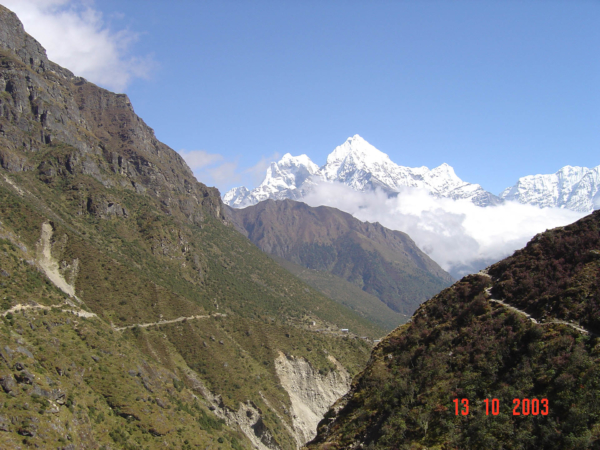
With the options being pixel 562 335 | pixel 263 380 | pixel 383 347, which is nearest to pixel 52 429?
pixel 383 347

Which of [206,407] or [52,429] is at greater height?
[52,429]

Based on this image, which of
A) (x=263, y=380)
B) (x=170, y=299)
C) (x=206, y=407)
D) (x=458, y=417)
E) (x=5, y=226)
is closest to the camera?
(x=458, y=417)

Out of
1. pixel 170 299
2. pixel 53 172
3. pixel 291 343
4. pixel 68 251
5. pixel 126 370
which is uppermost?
pixel 53 172

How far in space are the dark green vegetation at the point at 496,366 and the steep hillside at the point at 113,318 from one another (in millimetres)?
40743

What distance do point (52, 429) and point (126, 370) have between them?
25.9m

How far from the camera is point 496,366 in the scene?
105 ft

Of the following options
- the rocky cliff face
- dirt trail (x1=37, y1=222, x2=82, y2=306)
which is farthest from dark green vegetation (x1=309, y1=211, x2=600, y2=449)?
the rocky cliff face

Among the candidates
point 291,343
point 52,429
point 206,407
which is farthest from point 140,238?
point 52,429

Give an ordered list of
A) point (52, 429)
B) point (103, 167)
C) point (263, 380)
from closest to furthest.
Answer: point (52, 429), point (263, 380), point (103, 167)

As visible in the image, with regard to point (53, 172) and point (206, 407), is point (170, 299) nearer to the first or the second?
point (206, 407)

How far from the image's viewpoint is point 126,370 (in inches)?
3059

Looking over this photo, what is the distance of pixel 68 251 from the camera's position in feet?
375

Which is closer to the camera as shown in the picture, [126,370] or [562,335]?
[562,335]
